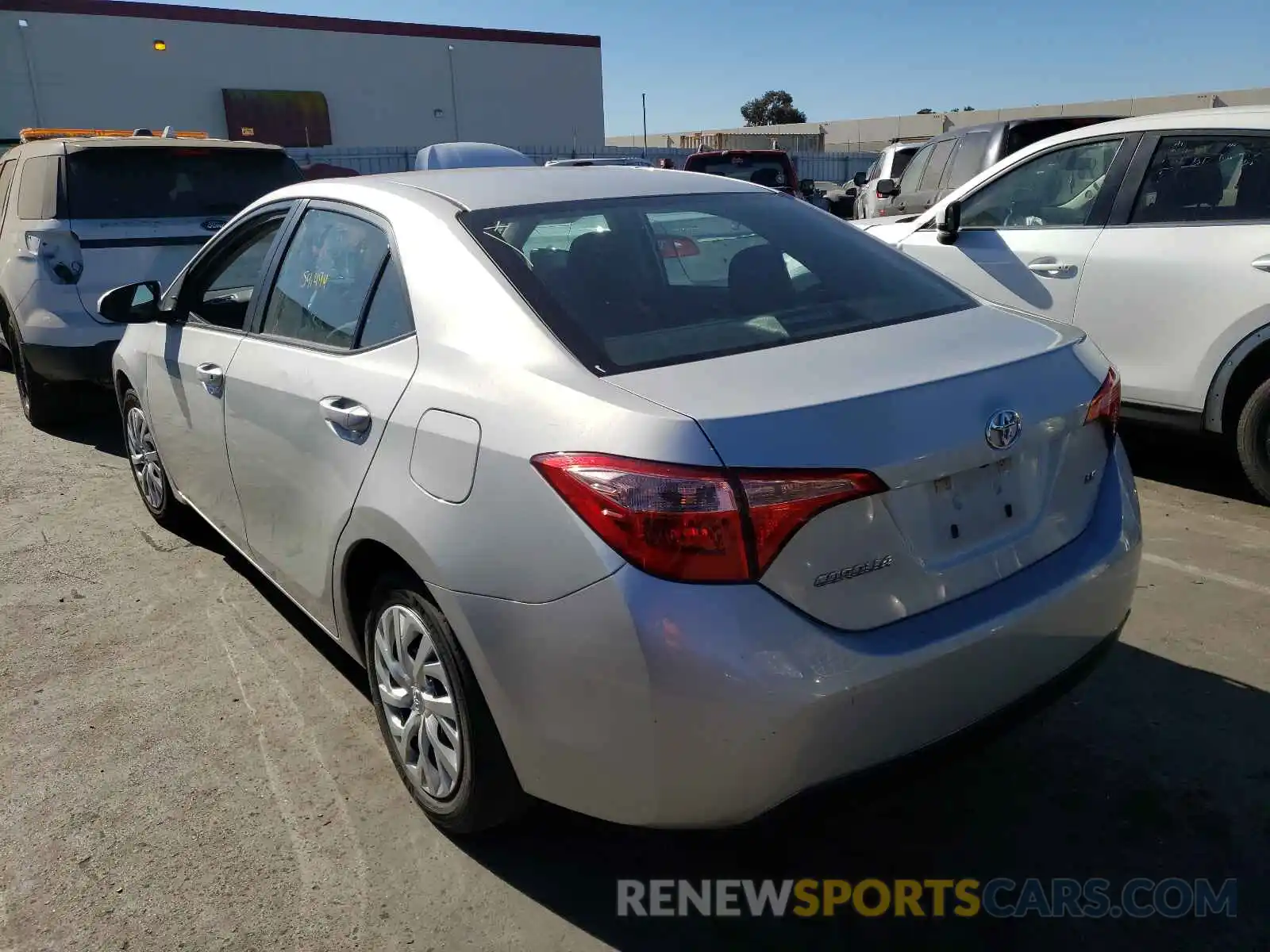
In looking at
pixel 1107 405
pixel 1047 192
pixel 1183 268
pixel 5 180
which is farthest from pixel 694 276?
pixel 5 180

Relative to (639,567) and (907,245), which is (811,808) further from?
(907,245)

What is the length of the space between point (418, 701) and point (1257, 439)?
4.03 meters

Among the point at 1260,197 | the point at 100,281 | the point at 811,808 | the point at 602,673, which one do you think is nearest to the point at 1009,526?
the point at 811,808

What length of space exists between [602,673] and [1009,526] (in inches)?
38.4

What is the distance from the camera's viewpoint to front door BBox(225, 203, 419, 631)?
267cm

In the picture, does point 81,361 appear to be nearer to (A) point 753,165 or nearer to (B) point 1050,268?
(B) point 1050,268

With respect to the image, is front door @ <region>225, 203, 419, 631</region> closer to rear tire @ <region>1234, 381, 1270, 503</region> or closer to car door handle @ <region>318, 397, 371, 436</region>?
car door handle @ <region>318, 397, 371, 436</region>

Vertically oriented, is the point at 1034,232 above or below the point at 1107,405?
above

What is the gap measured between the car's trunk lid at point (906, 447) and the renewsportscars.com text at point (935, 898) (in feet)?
2.63

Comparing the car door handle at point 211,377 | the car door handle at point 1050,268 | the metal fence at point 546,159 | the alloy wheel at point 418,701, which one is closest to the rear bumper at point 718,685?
the alloy wheel at point 418,701

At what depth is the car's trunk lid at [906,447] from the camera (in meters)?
1.96

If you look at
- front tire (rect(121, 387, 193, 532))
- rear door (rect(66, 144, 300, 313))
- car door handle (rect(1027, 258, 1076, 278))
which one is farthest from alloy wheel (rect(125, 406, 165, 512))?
car door handle (rect(1027, 258, 1076, 278))

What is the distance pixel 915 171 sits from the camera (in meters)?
10.6

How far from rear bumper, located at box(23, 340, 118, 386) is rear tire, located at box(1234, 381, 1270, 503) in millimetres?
6176
